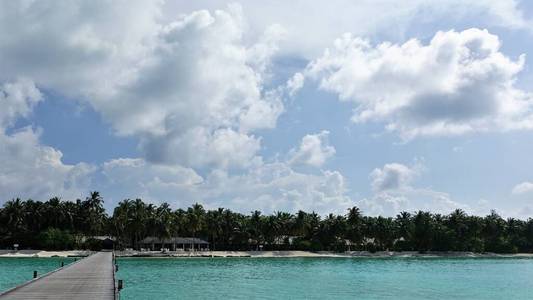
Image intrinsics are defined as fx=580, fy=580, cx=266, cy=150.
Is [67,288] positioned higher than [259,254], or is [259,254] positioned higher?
[67,288]

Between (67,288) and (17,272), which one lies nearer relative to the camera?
(67,288)

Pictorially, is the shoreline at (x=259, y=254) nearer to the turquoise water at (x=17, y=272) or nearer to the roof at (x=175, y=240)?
the roof at (x=175, y=240)

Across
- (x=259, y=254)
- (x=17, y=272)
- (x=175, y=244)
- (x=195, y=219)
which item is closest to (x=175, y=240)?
(x=175, y=244)

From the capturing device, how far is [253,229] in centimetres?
12525

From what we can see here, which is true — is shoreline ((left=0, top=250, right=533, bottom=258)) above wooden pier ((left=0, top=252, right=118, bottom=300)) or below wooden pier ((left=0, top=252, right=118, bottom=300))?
below

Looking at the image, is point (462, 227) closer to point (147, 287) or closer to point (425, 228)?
point (425, 228)

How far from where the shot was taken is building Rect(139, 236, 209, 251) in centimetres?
12388

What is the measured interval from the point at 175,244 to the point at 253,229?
17.0 m

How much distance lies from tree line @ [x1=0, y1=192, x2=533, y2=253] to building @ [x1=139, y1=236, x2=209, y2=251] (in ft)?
4.58

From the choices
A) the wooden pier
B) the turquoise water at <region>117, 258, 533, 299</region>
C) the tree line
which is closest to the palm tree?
the tree line

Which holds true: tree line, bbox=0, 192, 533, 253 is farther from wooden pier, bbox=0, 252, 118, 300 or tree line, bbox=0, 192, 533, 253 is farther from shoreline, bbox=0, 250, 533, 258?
wooden pier, bbox=0, 252, 118, 300

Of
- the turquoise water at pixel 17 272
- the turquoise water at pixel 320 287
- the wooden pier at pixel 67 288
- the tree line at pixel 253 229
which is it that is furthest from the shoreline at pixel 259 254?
the wooden pier at pixel 67 288

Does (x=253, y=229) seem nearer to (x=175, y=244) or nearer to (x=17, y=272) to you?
(x=175, y=244)

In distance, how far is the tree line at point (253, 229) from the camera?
4419 inches
